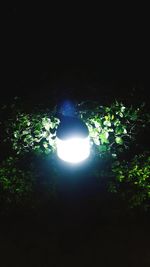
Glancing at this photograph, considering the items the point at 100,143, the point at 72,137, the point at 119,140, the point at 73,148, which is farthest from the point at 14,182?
the point at 72,137

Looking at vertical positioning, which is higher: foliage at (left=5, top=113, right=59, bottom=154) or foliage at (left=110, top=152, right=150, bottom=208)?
foliage at (left=5, top=113, right=59, bottom=154)

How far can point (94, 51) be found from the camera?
633 centimetres

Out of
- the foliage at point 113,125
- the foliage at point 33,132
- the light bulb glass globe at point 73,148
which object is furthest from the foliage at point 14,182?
the light bulb glass globe at point 73,148

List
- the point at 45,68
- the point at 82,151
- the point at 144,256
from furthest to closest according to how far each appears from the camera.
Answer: the point at 45,68 < the point at 144,256 < the point at 82,151

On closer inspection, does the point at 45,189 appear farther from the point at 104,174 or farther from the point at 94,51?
the point at 94,51

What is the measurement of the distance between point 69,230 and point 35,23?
422cm

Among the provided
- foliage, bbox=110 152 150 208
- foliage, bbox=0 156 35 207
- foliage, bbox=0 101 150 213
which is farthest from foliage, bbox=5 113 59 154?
foliage, bbox=110 152 150 208

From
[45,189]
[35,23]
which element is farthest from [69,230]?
[35,23]

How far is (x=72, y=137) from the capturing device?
12.0 ft

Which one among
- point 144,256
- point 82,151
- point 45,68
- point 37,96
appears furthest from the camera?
point 45,68

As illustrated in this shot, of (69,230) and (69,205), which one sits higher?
(69,205)

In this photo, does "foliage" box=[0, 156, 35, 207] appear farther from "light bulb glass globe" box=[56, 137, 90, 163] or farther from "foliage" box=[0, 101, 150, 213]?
"light bulb glass globe" box=[56, 137, 90, 163]

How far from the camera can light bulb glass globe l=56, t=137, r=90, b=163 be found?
12.2 feet

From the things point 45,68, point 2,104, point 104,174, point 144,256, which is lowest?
point 144,256
